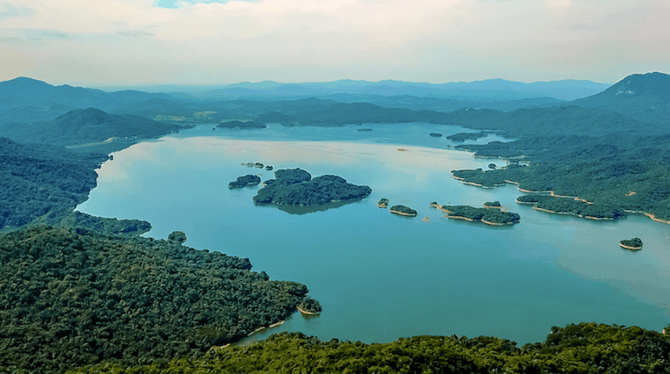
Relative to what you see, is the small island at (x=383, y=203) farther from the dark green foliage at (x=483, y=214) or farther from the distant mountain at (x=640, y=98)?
the distant mountain at (x=640, y=98)

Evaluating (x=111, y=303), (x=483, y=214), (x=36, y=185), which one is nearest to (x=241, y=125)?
(x=36, y=185)

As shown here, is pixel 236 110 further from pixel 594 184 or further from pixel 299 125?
pixel 594 184

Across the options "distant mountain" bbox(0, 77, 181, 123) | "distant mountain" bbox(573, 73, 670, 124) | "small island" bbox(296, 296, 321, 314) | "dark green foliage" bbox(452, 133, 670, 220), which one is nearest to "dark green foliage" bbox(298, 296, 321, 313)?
"small island" bbox(296, 296, 321, 314)

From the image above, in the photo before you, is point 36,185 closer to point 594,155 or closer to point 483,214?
point 483,214

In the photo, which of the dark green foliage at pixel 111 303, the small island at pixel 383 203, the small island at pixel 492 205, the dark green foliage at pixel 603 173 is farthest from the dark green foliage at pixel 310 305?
the dark green foliage at pixel 603 173

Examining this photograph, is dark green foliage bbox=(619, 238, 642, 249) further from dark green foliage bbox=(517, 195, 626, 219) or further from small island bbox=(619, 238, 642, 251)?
dark green foliage bbox=(517, 195, 626, 219)

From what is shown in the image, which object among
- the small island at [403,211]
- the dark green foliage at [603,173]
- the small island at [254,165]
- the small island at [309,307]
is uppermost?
the dark green foliage at [603,173]
